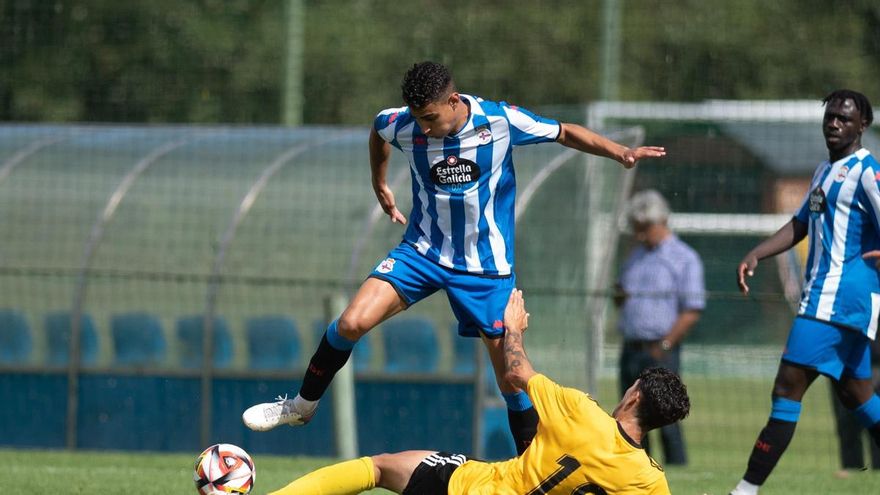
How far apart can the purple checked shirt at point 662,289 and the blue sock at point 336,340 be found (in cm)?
506

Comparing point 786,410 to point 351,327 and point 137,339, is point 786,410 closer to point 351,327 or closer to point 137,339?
point 351,327

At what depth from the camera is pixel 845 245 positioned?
8.48 metres

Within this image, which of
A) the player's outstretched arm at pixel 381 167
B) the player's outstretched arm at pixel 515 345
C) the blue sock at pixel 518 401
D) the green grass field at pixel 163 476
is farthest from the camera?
the green grass field at pixel 163 476

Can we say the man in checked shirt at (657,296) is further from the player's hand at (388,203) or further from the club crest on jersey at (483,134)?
the club crest on jersey at (483,134)

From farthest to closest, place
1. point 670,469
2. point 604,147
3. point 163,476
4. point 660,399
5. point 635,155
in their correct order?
point 670,469, point 163,476, point 604,147, point 635,155, point 660,399

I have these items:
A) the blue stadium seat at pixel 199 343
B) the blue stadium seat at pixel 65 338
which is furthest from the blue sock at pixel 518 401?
the blue stadium seat at pixel 65 338

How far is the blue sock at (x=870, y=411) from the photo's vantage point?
28.2 feet

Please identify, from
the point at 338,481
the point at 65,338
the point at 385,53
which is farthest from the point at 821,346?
the point at 385,53

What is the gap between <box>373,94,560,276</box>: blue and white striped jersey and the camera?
7875 millimetres

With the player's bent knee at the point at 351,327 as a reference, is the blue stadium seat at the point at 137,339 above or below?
below

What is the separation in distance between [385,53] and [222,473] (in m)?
16.8

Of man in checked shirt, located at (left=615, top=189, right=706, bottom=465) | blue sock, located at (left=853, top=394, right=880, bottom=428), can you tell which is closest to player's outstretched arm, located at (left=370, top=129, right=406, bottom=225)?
blue sock, located at (left=853, top=394, right=880, bottom=428)

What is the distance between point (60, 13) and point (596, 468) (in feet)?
50.7

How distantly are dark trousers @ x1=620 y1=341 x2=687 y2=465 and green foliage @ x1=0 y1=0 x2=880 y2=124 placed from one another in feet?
30.4
